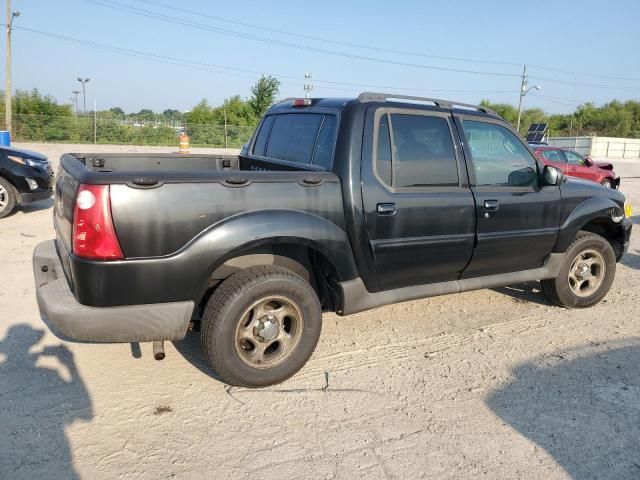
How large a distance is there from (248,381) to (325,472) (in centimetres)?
89

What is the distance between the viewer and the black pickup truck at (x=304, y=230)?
2.83 m

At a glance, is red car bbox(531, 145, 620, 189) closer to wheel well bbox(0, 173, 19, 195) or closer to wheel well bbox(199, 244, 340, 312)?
wheel well bbox(0, 173, 19, 195)

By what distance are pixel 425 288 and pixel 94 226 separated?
240 cm

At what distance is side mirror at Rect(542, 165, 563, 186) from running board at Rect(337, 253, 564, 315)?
0.69 meters

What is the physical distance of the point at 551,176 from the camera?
432 centimetres

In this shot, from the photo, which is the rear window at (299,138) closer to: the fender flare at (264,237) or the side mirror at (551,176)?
the fender flare at (264,237)

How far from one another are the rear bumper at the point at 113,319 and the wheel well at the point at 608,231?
412cm

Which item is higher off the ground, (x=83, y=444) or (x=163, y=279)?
(x=163, y=279)

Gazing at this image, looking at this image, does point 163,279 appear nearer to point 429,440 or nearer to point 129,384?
point 129,384

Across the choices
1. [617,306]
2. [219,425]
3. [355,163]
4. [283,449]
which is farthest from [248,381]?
[617,306]

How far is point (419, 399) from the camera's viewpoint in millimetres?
3279

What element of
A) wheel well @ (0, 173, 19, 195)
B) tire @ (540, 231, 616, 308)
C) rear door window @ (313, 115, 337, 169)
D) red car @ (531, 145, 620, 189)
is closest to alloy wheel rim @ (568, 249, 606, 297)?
tire @ (540, 231, 616, 308)

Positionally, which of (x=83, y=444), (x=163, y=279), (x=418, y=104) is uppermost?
(x=418, y=104)

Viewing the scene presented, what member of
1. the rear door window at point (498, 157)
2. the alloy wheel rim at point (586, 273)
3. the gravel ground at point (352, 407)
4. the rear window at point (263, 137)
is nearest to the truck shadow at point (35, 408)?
the gravel ground at point (352, 407)
